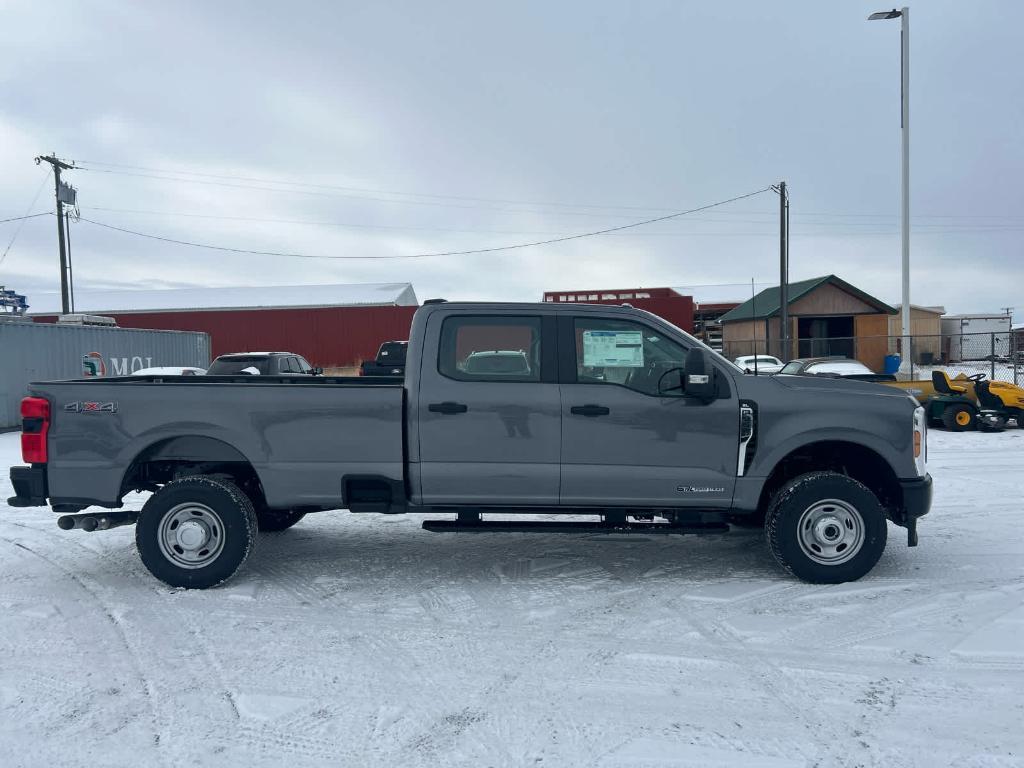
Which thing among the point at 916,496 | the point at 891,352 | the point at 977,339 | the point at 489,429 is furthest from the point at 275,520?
the point at 977,339

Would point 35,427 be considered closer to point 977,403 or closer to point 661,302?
point 977,403

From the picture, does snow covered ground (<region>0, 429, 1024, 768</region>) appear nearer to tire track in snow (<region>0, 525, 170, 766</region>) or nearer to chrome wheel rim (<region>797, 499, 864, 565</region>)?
tire track in snow (<region>0, 525, 170, 766</region>)

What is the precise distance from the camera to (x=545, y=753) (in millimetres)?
3018

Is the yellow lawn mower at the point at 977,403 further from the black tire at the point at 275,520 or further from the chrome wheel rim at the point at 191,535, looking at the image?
the chrome wheel rim at the point at 191,535

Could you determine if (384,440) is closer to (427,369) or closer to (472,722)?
(427,369)

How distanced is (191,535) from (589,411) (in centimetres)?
290

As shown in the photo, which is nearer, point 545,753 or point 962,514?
point 545,753

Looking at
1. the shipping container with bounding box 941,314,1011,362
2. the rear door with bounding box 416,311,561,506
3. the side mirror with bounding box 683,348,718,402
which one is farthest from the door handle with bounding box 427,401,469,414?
the shipping container with bounding box 941,314,1011,362

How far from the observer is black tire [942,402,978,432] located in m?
13.6

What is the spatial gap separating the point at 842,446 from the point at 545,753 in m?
3.34

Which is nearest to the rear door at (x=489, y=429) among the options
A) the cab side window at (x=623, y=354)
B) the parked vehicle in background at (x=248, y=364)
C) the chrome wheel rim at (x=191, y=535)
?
the cab side window at (x=623, y=354)

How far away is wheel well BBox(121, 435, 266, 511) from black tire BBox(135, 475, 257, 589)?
20 centimetres

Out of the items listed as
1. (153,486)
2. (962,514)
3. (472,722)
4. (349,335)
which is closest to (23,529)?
(153,486)

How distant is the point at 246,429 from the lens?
4.98m
